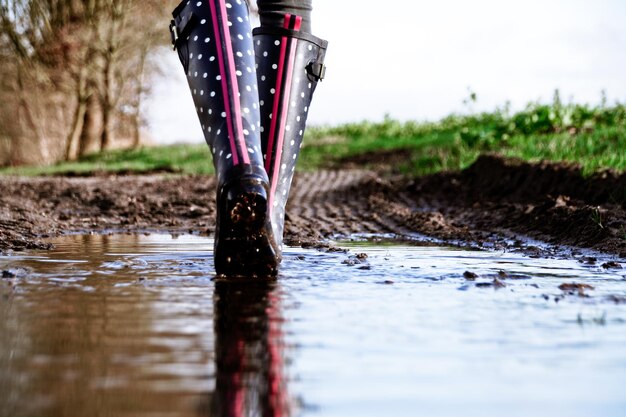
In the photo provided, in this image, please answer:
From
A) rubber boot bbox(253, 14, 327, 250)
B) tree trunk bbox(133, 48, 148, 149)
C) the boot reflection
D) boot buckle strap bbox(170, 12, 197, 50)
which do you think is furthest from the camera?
tree trunk bbox(133, 48, 148, 149)

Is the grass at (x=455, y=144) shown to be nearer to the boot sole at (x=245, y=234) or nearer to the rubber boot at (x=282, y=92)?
the rubber boot at (x=282, y=92)

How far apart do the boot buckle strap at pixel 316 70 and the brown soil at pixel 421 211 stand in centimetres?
91

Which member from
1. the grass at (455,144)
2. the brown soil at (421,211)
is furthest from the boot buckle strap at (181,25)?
the grass at (455,144)

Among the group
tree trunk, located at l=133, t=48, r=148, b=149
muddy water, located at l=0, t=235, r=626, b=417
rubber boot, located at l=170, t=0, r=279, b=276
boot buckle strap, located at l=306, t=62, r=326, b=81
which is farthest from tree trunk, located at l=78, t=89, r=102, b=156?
muddy water, located at l=0, t=235, r=626, b=417

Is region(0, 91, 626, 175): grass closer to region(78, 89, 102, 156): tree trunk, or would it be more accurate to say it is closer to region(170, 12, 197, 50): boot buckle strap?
region(78, 89, 102, 156): tree trunk

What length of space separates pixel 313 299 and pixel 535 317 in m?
0.51

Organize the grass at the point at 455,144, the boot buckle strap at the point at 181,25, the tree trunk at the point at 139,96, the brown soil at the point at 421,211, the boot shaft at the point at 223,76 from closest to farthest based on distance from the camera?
the boot shaft at the point at 223,76 < the boot buckle strap at the point at 181,25 < the brown soil at the point at 421,211 < the grass at the point at 455,144 < the tree trunk at the point at 139,96

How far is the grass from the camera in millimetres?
10297

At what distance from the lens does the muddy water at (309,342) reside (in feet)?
4.01

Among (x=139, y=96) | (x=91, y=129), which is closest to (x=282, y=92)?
(x=139, y=96)

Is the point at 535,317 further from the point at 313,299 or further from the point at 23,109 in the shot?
the point at 23,109

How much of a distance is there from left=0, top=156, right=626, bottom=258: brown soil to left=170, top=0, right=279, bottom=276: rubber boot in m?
1.12

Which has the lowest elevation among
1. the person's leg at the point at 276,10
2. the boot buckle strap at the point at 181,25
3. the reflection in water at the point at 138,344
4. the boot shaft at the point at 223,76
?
the reflection in water at the point at 138,344

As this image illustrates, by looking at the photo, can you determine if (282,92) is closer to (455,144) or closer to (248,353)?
A: (248,353)
